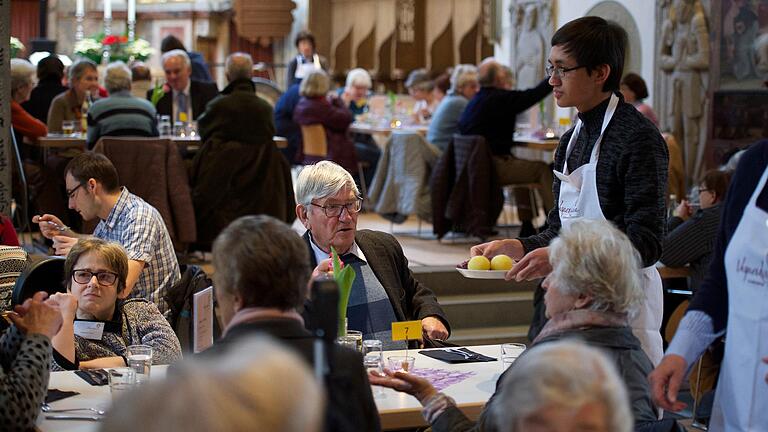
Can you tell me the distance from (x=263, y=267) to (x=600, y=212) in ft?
4.26

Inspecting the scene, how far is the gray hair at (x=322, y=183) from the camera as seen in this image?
3.91m

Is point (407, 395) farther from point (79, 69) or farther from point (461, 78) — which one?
point (461, 78)

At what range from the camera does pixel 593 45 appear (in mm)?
3355

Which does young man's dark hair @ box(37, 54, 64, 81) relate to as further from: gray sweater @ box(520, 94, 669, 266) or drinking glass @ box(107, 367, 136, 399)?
gray sweater @ box(520, 94, 669, 266)

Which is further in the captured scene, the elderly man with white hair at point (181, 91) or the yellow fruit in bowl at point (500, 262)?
the elderly man with white hair at point (181, 91)

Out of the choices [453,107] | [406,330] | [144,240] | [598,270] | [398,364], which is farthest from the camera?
[453,107]

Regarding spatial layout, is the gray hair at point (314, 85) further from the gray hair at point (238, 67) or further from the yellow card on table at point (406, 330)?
the yellow card on table at point (406, 330)

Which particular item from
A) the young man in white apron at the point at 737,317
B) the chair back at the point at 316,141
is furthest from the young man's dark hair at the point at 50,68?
the young man in white apron at the point at 737,317

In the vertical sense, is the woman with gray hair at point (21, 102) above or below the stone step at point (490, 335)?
above

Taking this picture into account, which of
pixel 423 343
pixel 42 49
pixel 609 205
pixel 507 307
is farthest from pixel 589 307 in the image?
pixel 42 49

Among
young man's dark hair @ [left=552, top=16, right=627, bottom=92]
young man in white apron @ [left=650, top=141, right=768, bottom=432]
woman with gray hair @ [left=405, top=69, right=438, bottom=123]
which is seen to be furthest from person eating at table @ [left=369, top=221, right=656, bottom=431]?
woman with gray hair @ [left=405, top=69, right=438, bottom=123]

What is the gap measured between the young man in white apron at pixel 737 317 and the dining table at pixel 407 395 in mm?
658

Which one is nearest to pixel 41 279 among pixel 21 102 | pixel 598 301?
pixel 598 301

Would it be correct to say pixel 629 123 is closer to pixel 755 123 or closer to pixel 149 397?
pixel 149 397
